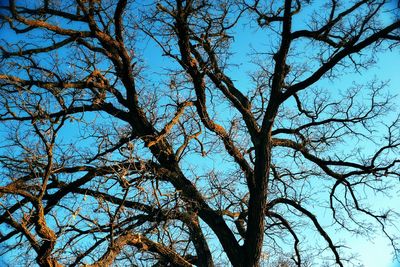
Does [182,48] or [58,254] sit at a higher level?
[182,48]

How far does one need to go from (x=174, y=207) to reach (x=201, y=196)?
1632 mm

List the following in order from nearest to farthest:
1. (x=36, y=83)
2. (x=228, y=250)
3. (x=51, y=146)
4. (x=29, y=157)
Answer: (x=51, y=146) → (x=29, y=157) → (x=36, y=83) → (x=228, y=250)

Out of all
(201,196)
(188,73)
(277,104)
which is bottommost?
(201,196)

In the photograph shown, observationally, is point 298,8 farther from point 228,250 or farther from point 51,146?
point 51,146

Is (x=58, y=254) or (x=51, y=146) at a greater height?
(x=51, y=146)

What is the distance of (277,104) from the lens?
328 inches

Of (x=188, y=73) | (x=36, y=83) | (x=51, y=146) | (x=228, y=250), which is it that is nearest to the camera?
(x=51, y=146)

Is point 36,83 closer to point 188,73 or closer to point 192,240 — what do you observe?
point 188,73

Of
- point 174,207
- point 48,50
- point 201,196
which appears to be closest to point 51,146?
point 174,207

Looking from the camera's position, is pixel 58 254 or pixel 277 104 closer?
pixel 58 254

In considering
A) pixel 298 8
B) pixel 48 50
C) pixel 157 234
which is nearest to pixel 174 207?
pixel 157 234

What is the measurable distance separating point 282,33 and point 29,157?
4950 mm

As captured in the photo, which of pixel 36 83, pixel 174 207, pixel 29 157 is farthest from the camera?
pixel 36 83

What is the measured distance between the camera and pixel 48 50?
794cm
